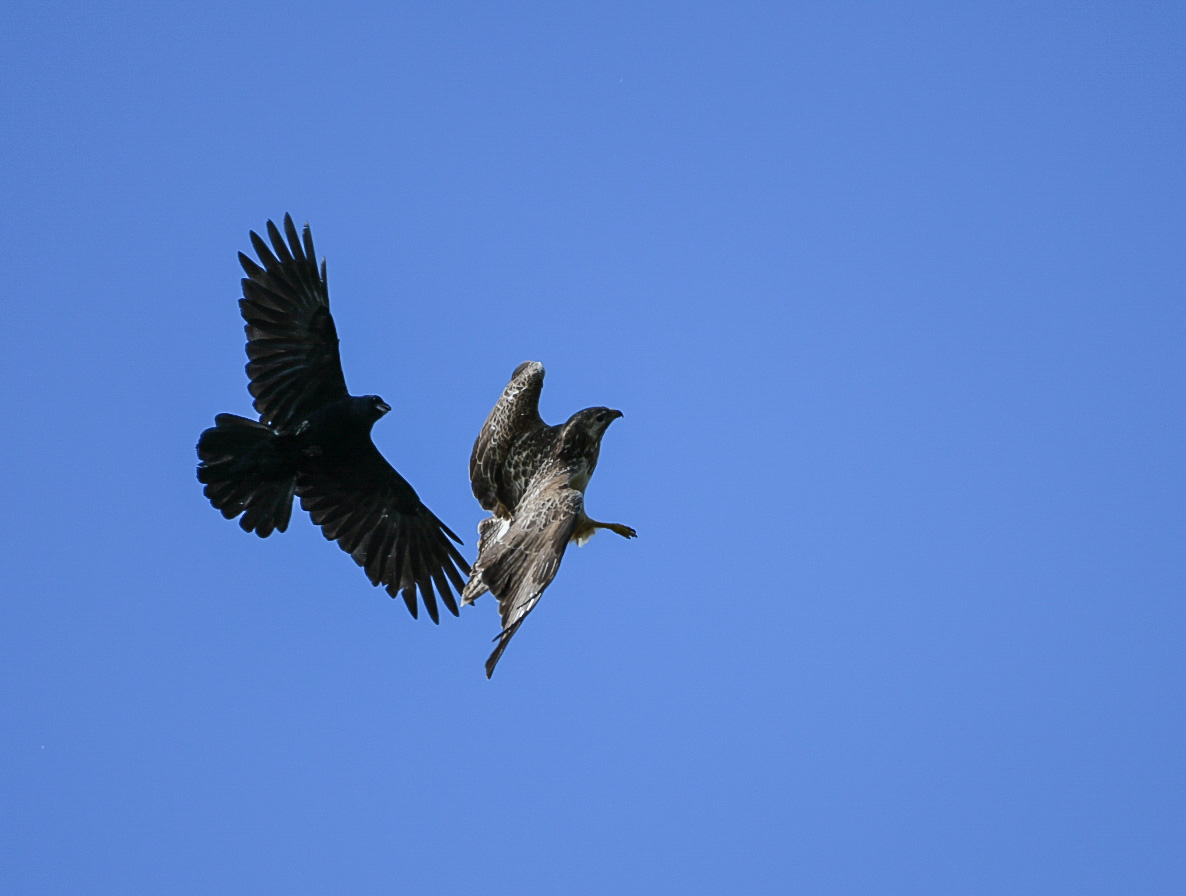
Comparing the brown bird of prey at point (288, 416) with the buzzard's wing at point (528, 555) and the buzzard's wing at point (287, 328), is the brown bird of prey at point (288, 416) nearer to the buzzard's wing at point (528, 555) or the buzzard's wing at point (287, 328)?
the buzzard's wing at point (287, 328)

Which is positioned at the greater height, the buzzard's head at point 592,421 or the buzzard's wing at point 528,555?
the buzzard's head at point 592,421

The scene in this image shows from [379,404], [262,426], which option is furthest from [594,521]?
[262,426]

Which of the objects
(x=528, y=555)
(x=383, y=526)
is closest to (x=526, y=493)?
(x=528, y=555)

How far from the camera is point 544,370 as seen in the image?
10.7m

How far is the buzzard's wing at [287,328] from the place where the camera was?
35.7 ft

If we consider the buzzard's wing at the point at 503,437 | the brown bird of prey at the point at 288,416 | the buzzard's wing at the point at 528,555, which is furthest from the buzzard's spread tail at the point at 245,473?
the buzzard's wing at the point at 528,555

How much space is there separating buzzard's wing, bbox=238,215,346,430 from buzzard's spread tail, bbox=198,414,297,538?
8.8 inches

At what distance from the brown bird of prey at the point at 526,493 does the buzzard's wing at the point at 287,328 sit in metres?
1.42

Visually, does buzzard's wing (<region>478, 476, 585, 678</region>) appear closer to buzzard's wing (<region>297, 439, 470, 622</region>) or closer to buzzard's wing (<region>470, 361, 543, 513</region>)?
buzzard's wing (<region>470, 361, 543, 513</region>)

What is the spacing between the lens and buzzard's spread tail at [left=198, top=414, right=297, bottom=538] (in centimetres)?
1067

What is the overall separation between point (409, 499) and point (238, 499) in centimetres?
145

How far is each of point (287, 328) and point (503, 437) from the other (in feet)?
6.41

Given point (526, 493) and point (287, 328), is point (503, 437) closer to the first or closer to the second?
point (526, 493)

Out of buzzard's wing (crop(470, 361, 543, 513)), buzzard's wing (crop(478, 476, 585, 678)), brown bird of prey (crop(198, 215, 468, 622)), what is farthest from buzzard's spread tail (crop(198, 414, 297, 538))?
buzzard's wing (crop(478, 476, 585, 678))
